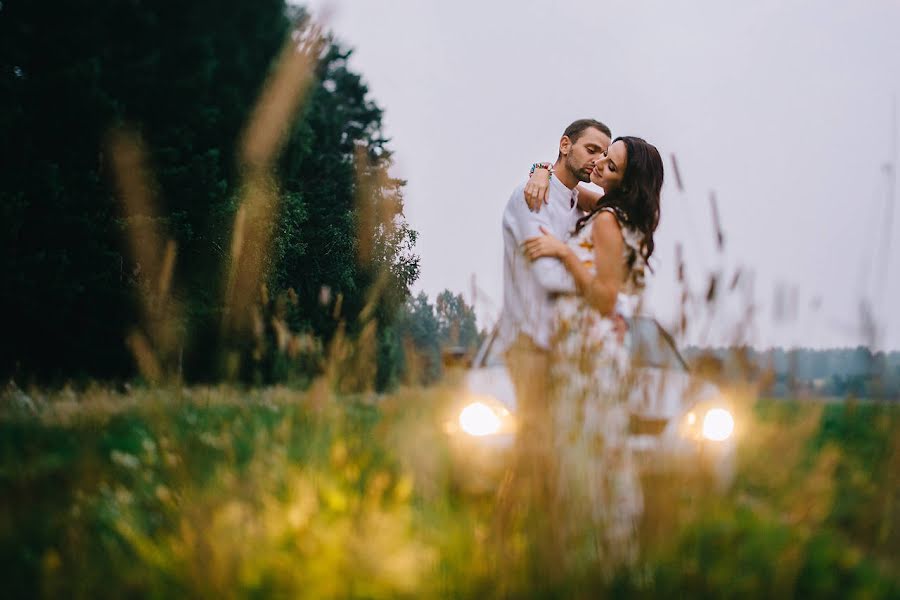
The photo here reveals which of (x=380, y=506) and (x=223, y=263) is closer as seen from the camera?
(x=380, y=506)

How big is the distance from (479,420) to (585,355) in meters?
1.06

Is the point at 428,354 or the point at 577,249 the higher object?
the point at 577,249

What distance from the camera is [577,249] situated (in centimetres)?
365

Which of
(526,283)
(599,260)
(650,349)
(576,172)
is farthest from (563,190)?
(650,349)

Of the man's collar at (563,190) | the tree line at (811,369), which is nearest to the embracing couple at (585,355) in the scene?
the tree line at (811,369)

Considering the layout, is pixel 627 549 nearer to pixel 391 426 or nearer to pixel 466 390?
pixel 391 426

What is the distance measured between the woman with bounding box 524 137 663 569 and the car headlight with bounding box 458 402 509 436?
27.2 inches

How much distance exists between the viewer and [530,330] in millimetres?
2906

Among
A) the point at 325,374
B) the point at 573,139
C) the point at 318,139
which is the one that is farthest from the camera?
the point at 318,139

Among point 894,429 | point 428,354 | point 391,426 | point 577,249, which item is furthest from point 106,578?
point 894,429

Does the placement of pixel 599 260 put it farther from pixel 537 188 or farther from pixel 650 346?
pixel 537 188

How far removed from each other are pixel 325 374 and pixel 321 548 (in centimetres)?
67

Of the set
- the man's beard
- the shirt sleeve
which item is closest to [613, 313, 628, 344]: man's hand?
the shirt sleeve

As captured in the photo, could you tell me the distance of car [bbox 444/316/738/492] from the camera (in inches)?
95.7
